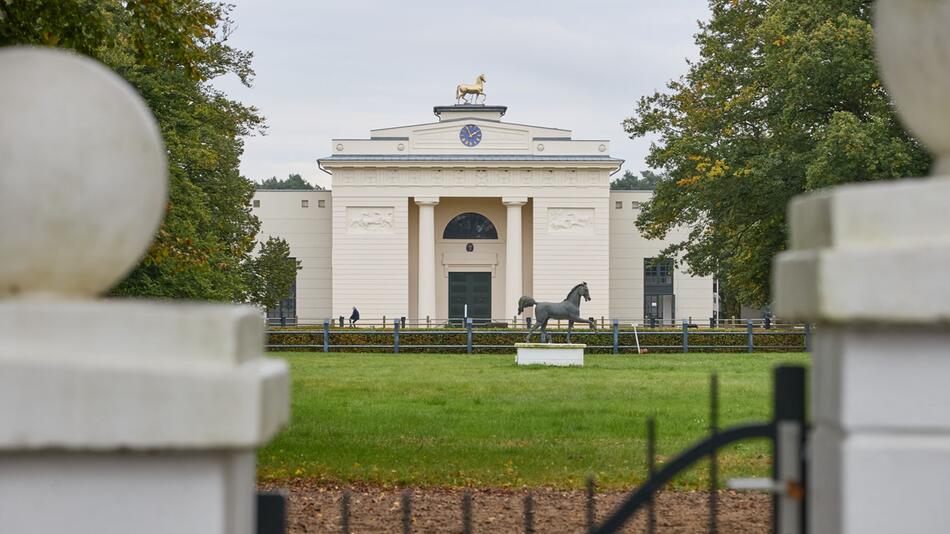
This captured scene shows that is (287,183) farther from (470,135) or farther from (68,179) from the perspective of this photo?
(68,179)

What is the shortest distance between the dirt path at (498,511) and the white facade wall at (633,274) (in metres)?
54.2

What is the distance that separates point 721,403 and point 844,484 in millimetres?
14395

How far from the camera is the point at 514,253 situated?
60312 mm

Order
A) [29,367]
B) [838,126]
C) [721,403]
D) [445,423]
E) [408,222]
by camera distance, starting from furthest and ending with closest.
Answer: [408,222]
[838,126]
[721,403]
[445,423]
[29,367]

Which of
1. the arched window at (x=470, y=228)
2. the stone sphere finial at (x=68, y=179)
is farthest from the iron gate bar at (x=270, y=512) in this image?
the arched window at (x=470, y=228)

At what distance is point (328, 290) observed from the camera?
62.9 m

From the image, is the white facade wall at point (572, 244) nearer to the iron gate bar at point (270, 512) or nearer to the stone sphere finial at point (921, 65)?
the iron gate bar at point (270, 512)

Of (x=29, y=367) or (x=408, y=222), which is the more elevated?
(x=408, y=222)

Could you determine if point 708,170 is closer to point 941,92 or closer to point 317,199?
point 941,92

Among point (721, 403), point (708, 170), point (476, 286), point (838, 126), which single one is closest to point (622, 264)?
point (476, 286)

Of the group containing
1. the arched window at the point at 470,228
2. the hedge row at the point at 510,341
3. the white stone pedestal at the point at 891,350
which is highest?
the arched window at the point at 470,228

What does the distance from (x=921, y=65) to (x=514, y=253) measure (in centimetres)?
5794

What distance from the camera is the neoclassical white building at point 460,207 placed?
59.8 m

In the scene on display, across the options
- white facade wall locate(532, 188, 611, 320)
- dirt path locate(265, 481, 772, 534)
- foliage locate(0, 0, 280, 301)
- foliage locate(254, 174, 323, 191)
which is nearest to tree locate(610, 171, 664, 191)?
foliage locate(254, 174, 323, 191)
